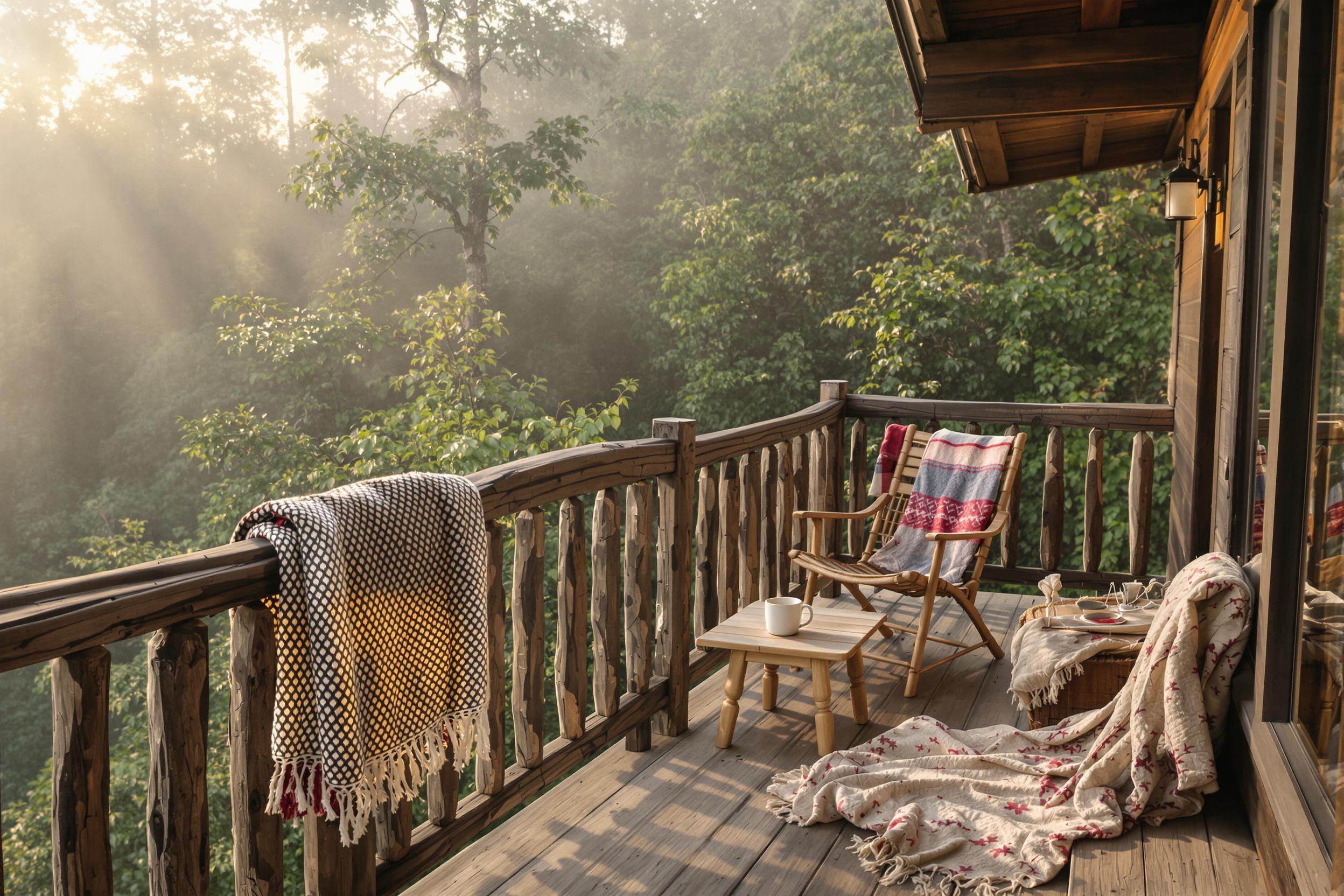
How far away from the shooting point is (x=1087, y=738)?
8.79 feet

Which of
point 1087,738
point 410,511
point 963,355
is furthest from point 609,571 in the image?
point 963,355

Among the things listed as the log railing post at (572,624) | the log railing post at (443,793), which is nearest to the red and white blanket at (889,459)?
the log railing post at (572,624)

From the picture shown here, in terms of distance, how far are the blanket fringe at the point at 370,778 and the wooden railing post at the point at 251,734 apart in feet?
0.11

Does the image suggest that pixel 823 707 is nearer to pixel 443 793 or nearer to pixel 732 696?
pixel 732 696

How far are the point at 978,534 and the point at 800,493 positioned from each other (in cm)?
86

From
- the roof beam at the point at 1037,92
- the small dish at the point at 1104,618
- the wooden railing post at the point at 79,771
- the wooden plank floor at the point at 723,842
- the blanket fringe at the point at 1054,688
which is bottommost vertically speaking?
the wooden plank floor at the point at 723,842

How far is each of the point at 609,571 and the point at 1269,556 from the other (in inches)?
62.8

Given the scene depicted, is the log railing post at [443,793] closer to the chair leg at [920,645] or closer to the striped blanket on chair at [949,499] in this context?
the chair leg at [920,645]

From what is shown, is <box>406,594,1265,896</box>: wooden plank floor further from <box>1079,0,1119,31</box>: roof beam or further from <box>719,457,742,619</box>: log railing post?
<box>1079,0,1119,31</box>: roof beam

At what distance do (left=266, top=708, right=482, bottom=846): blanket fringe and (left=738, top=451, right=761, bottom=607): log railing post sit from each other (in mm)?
1769

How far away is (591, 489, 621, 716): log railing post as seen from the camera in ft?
9.25

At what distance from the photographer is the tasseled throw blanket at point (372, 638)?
1668 millimetres

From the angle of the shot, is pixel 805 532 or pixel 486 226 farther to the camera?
pixel 486 226

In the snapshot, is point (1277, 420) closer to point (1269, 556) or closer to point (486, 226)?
point (1269, 556)
